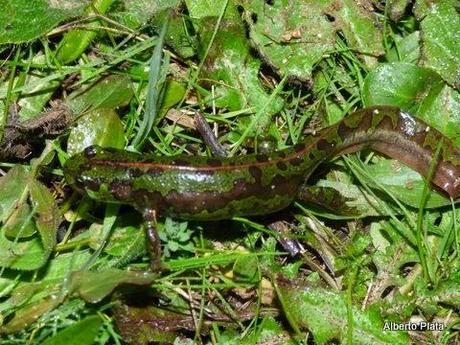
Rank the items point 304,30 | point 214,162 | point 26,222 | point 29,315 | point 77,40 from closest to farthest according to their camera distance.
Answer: point 29,315 → point 26,222 → point 214,162 → point 77,40 → point 304,30

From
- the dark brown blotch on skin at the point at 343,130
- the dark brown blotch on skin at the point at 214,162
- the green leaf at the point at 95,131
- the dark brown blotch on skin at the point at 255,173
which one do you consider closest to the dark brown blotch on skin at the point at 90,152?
the green leaf at the point at 95,131

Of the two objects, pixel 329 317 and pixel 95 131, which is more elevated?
pixel 95 131

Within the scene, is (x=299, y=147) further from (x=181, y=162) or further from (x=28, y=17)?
(x=28, y=17)

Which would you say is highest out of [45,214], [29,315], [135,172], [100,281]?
[135,172]

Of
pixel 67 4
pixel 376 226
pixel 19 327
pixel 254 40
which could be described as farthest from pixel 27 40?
pixel 376 226

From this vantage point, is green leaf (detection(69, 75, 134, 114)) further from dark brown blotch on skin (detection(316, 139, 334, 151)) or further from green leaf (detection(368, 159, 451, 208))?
green leaf (detection(368, 159, 451, 208))

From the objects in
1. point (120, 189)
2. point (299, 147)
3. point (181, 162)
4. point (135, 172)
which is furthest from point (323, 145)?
point (120, 189)
